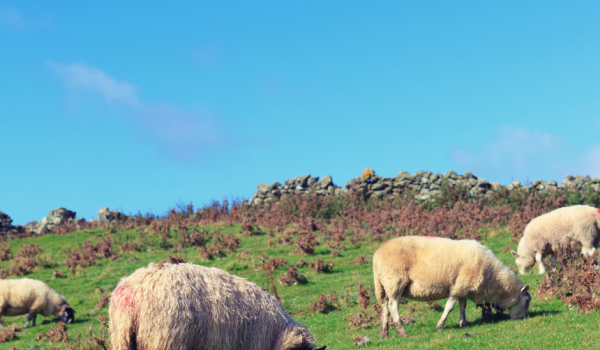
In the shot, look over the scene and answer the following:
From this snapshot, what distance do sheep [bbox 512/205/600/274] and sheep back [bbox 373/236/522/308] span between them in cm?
632

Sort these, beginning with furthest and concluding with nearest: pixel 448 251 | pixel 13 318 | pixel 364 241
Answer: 1. pixel 364 241
2. pixel 13 318
3. pixel 448 251

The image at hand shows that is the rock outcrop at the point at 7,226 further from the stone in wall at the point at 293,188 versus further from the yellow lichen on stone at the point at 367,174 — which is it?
the yellow lichen on stone at the point at 367,174

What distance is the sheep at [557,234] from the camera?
17.7 meters

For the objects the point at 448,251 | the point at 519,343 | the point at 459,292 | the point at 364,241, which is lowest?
the point at 519,343

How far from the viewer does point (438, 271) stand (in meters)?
11.8

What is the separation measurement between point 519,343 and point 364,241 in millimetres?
15649

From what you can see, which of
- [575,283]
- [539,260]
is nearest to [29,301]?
[575,283]

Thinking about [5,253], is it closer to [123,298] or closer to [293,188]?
[293,188]

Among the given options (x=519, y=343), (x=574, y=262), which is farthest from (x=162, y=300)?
(x=574, y=262)

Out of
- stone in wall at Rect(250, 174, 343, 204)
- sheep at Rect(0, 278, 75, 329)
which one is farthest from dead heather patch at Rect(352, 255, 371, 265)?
stone in wall at Rect(250, 174, 343, 204)

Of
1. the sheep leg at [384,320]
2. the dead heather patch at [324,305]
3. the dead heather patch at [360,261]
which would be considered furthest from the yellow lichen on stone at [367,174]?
the sheep leg at [384,320]

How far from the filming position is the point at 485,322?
12.7m

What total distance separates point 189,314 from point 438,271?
6469 mm

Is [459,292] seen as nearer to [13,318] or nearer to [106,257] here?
[13,318]
